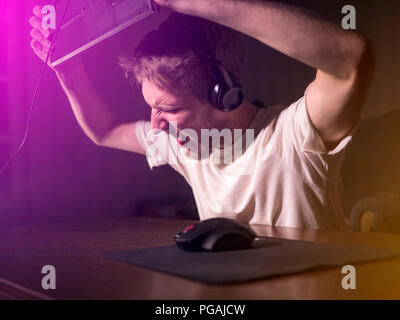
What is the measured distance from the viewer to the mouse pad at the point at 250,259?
2.00 ft

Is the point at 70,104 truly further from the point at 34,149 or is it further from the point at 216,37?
the point at 216,37

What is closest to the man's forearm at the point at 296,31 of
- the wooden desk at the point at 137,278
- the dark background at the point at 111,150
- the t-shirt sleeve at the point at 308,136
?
the t-shirt sleeve at the point at 308,136

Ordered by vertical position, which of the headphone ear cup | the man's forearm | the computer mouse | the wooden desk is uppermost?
the man's forearm

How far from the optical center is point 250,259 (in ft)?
2.31

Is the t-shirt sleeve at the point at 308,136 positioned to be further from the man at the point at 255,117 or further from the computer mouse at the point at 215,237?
the computer mouse at the point at 215,237

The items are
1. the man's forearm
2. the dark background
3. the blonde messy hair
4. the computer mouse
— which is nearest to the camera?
the computer mouse

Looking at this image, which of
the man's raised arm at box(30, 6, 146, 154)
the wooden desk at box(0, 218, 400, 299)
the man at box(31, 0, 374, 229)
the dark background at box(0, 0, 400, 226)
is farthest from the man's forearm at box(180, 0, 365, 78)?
the man's raised arm at box(30, 6, 146, 154)

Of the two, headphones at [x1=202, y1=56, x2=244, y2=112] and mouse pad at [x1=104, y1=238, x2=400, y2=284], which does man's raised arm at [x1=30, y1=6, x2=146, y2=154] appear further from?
mouse pad at [x1=104, y1=238, x2=400, y2=284]

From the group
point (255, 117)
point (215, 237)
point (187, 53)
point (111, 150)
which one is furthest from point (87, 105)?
point (215, 237)

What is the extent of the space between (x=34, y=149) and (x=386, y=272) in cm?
147

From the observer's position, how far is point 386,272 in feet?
2.05

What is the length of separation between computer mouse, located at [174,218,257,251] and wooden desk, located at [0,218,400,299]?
0.41 feet

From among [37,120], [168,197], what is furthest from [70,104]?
[168,197]

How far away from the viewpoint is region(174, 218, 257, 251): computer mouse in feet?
2.54
